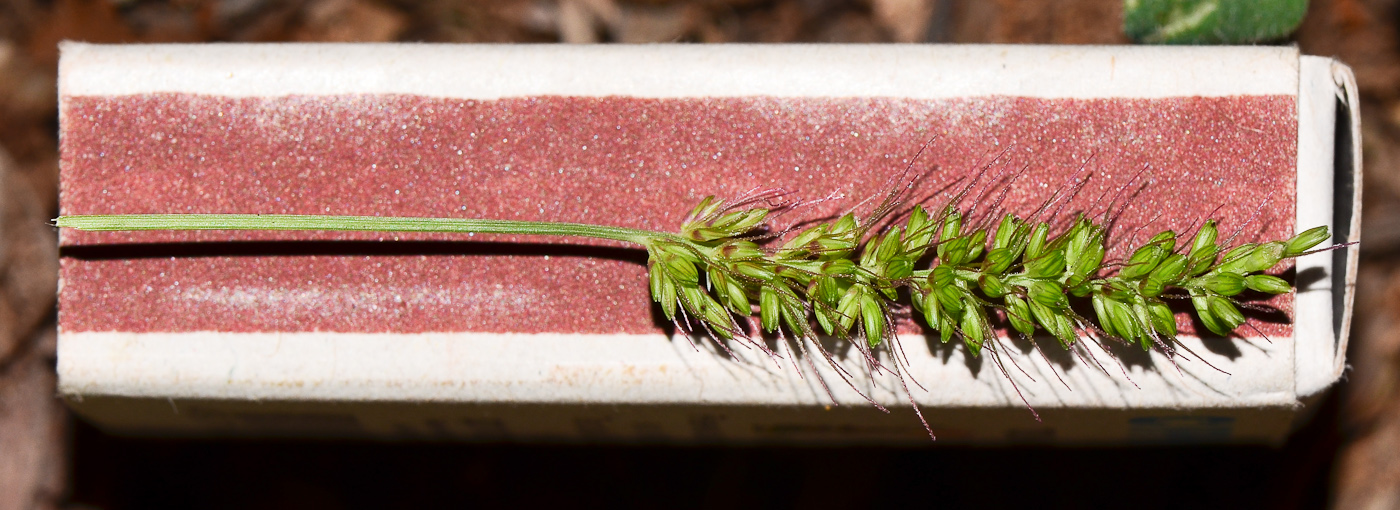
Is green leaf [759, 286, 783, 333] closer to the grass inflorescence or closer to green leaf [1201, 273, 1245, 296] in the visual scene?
the grass inflorescence

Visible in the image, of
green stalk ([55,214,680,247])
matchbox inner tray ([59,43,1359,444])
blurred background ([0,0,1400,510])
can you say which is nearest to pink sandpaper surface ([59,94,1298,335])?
matchbox inner tray ([59,43,1359,444])

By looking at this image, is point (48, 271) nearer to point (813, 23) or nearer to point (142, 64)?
point (142, 64)

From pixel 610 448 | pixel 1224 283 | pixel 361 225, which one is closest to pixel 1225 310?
pixel 1224 283

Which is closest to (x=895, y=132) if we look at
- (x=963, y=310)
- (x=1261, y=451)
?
(x=963, y=310)

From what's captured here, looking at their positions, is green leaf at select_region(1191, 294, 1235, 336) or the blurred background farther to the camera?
the blurred background

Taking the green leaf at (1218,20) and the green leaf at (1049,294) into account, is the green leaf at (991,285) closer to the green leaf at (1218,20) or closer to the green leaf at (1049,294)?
the green leaf at (1049,294)

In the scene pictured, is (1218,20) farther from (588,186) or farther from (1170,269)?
(588,186)
